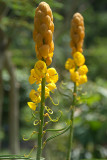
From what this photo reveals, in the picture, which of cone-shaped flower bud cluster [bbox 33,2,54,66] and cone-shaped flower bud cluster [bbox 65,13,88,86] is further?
cone-shaped flower bud cluster [bbox 65,13,88,86]

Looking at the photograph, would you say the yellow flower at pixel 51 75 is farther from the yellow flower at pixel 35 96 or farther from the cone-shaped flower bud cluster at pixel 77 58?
the cone-shaped flower bud cluster at pixel 77 58

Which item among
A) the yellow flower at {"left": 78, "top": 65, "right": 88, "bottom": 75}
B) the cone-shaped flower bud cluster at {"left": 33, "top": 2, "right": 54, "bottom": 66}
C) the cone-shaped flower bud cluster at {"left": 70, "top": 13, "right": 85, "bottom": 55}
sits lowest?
the yellow flower at {"left": 78, "top": 65, "right": 88, "bottom": 75}

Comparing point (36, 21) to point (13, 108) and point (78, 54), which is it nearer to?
point (78, 54)

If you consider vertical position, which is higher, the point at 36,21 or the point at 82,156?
the point at 36,21

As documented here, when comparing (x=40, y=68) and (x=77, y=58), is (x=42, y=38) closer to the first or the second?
(x=40, y=68)

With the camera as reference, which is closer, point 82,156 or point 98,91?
point 82,156

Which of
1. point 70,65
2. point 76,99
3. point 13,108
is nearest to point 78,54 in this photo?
point 70,65

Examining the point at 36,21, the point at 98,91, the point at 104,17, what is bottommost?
the point at 98,91

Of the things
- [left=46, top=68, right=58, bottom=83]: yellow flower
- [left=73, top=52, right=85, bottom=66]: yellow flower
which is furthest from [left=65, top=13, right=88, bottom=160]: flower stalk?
[left=46, top=68, right=58, bottom=83]: yellow flower

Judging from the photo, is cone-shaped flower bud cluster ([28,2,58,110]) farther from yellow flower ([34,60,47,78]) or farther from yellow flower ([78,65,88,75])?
yellow flower ([78,65,88,75])
